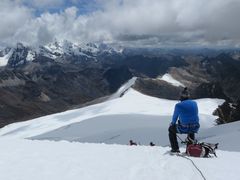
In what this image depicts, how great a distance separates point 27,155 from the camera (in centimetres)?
1845

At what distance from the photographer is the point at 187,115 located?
18344mm

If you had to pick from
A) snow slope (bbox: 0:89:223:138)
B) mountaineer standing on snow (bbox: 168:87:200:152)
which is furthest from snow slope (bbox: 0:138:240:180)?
snow slope (bbox: 0:89:223:138)

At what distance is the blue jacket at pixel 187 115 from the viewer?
18.3 metres

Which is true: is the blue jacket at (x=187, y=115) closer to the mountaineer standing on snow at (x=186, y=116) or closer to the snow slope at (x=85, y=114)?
the mountaineer standing on snow at (x=186, y=116)

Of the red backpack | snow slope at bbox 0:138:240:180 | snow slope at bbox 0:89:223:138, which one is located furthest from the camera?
snow slope at bbox 0:89:223:138

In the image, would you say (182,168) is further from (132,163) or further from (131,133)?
(131,133)

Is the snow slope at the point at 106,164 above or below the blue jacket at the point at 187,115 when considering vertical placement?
below

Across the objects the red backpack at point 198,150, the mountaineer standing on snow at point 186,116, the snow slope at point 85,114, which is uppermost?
the mountaineer standing on snow at point 186,116

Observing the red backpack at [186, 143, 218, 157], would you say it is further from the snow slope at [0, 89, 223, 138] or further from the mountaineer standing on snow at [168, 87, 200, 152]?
the snow slope at [0, 89, 223, 138]

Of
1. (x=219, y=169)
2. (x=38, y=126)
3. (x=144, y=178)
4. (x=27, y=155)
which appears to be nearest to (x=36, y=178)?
(x=144, y=178)

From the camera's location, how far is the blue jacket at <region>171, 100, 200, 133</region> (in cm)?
1827

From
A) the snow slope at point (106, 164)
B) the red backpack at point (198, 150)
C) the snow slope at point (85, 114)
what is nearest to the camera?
the snow slope at point (106, 164)

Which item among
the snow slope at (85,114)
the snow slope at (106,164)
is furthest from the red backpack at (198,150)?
the snow slope at (85,114)

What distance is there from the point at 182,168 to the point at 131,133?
116 ft
